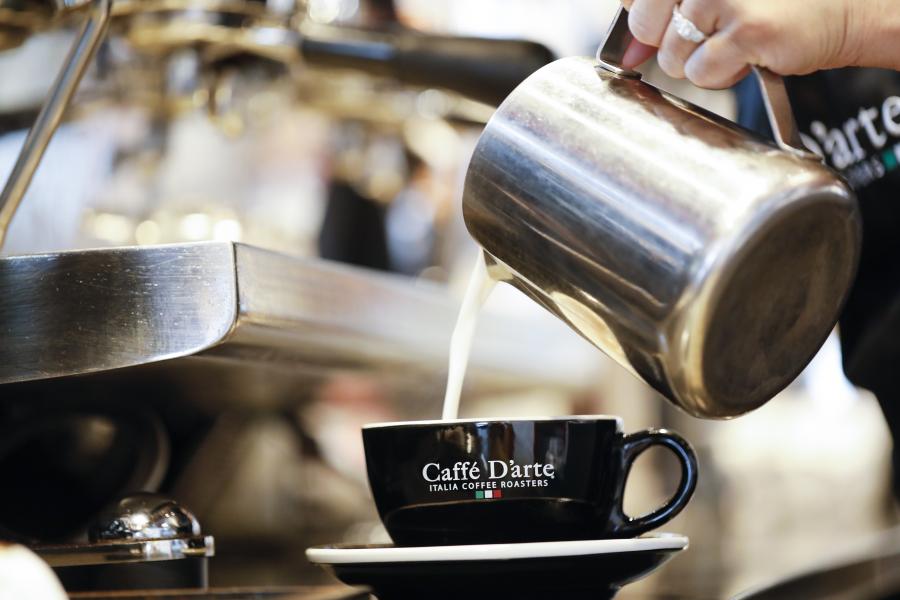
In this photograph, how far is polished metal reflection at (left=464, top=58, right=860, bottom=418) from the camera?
50cm

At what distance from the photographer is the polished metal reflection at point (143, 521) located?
55 cm

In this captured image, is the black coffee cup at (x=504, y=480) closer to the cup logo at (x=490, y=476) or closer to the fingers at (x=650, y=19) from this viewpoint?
the cup logo at (x=490, y=476)

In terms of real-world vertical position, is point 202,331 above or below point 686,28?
below

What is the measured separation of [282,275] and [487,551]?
21cm

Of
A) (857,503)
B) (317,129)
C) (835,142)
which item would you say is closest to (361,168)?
(317,129)

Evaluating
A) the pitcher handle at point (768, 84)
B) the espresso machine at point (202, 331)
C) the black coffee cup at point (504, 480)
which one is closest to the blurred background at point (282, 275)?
the espresso machine at point (202, 331)

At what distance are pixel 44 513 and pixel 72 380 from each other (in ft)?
0.62

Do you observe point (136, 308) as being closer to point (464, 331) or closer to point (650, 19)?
point (464, 331)

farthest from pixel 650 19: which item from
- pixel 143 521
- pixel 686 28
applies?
pixel 143 521

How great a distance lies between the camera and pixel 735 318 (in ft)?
1.68

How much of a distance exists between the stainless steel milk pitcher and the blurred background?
0.15 metres

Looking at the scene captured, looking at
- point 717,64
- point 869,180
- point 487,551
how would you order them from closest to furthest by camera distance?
point 487,551 → point 717,64 → point 869,180

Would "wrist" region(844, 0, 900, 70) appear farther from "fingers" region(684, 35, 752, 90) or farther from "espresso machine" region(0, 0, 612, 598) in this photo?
"espresso machine" region(0, 0, 612, 598)

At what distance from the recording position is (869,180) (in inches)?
36.7
